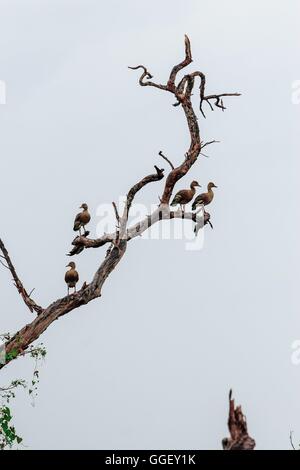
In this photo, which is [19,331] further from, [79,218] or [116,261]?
[79,218]

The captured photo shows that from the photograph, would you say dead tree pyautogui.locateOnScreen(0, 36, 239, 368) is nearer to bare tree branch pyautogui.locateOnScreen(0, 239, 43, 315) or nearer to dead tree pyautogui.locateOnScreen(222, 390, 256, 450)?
bare tree branch pyautogui.locateOnScreen(0, 239, 43, 315)

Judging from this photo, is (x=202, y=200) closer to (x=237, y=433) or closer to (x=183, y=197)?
(x=183, y=197)

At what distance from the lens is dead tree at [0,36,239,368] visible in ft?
61.0

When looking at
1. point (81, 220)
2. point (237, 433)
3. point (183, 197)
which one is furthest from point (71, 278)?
point (237, 433)

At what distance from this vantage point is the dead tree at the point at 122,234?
18.6m

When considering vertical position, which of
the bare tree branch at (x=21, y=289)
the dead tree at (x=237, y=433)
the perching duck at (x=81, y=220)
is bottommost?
the dead tree at (x=237, y=433)

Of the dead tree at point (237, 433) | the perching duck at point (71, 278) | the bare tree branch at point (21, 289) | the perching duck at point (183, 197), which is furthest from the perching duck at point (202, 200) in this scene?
the dead tree at point (237, 433)

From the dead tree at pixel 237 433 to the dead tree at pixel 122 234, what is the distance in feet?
20.0

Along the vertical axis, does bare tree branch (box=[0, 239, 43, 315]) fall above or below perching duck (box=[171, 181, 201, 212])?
below

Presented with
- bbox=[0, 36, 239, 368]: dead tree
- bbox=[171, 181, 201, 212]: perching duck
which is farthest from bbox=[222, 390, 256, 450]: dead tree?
bbox=[171, 181, 201, 212]: perching duck

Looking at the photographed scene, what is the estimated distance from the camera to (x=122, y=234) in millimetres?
18969

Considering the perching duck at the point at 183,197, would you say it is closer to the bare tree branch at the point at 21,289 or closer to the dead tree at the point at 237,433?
the bare tree branch at the point at 21,289

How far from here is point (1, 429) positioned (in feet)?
62.7

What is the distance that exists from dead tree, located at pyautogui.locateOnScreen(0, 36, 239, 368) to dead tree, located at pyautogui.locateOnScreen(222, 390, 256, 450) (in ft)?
20.0
